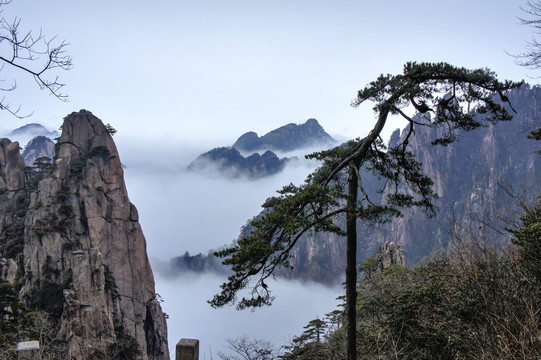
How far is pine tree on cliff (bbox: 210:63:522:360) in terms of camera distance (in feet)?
22.8

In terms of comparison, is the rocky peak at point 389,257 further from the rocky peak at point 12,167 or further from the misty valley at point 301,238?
the rocky peak at point 12,167

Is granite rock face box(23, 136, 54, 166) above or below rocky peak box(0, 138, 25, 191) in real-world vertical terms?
above

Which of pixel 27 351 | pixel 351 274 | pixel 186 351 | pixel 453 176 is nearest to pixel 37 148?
pixel 27 351

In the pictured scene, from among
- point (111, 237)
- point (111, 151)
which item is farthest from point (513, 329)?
point (111, 151)

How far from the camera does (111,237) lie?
3981cm

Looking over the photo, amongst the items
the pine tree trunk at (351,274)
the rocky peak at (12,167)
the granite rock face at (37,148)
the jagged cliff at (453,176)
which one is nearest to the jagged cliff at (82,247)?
the rocky peak at (12,167)

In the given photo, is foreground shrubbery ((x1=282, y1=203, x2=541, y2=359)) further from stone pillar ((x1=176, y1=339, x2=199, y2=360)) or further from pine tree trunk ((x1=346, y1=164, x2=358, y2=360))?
stone pillar ((x1=176, y1=339, x2=199, y2=360))

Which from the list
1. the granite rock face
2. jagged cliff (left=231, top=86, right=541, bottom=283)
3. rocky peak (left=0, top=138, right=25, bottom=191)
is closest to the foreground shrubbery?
rocky peak (left=0, top=138, right=25, bottom=191)

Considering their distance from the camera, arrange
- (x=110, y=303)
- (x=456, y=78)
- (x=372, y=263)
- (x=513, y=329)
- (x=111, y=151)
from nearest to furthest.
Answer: (x=513, y=329)
(x=456, y=78)
(x=372, y=263)
(x=110, y=303)
(x=111, y=151)

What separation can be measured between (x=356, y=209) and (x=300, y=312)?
117489 mm

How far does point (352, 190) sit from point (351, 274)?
1938 millimetres

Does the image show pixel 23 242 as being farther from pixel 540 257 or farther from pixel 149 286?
Result: pixel 540 257

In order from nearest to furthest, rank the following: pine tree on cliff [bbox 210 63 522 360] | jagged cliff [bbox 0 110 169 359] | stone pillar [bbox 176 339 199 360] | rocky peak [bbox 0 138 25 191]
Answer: stone pillar [bbox 176 339 199 360]
pine tree on cliff [bbox 210 63 522 360]
jagged cliff [bbox 0 110 169 359]
rocky peak [bbox 0 138 25 191]

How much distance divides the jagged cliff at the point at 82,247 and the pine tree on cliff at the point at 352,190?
2557 centimetres
